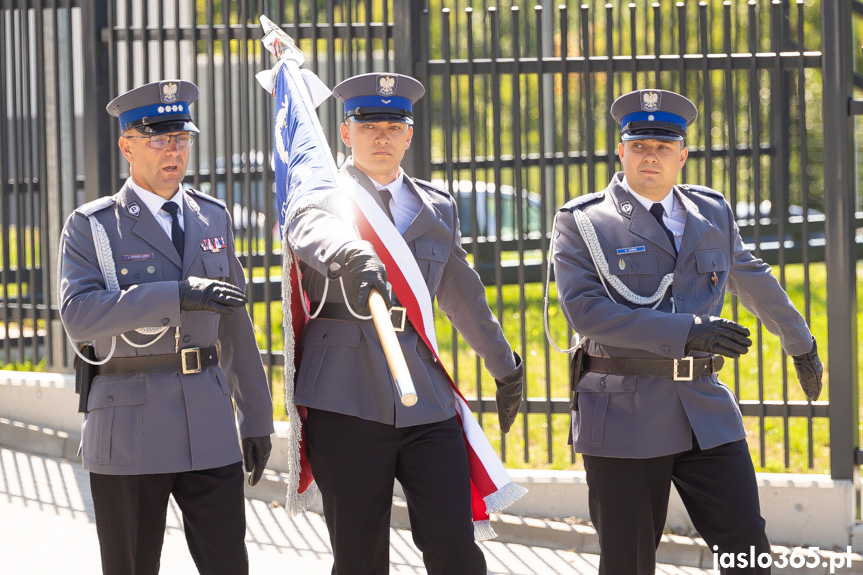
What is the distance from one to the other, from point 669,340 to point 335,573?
1.33 metres

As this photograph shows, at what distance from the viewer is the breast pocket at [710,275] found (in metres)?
4.23

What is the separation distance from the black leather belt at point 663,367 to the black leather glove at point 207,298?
4.25 ft

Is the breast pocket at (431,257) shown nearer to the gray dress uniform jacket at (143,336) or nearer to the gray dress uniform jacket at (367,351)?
the gray dress uniform jacket at (367,351)

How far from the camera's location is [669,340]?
3986 mm

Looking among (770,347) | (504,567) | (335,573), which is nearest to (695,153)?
(770,347)

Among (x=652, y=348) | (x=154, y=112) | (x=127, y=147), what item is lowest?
(x=652, y=348)

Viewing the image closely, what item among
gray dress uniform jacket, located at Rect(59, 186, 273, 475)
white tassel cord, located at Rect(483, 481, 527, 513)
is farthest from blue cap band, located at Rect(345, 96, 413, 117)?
white tassel cord, located at Rect(483, 481, 527, 513)

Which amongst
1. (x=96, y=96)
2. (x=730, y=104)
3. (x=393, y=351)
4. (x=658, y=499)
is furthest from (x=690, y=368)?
(x=96, y=96)

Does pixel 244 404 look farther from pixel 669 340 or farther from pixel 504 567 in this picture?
pixel 504 567

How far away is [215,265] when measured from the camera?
13.5ft

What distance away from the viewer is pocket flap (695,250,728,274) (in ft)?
13.9

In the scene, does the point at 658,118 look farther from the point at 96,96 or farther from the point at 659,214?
the point at 96,96

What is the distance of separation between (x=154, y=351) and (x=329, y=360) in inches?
22.0

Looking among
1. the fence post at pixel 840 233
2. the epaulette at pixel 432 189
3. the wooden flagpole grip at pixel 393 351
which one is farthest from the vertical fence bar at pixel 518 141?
the wooden flagpole grip at pixel 393 351
